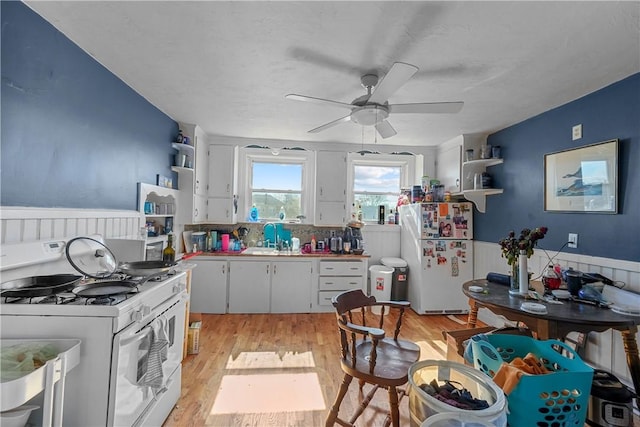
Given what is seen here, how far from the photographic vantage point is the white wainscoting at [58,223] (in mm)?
1369

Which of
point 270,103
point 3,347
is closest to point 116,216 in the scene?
point 3,347

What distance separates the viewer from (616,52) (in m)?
1.72

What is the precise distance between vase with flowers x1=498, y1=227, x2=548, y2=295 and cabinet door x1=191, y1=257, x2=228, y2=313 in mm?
3063

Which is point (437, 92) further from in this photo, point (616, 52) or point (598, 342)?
point (598, 342)

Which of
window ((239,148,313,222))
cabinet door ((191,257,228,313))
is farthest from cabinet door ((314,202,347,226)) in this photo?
cabinet door ((191,257,228,313))

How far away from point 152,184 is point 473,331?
10.5 feet

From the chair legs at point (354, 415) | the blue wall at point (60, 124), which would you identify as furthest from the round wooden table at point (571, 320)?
the blue wall at point (60, 124)

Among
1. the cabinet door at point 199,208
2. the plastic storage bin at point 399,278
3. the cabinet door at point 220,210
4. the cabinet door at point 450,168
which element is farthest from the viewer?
the plastic storage bin at point 399,278

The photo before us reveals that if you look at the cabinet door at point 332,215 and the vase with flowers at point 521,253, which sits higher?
the cabinet door at point 332,215

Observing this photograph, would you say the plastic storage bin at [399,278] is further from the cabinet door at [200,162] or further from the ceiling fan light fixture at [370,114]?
the cabinet door at [200,162]

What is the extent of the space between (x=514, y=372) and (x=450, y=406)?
0.35m

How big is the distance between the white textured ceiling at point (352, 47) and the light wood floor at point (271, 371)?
2415 mm

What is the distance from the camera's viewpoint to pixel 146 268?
173 cm

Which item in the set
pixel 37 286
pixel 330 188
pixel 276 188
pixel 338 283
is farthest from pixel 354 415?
pixel 276 188
